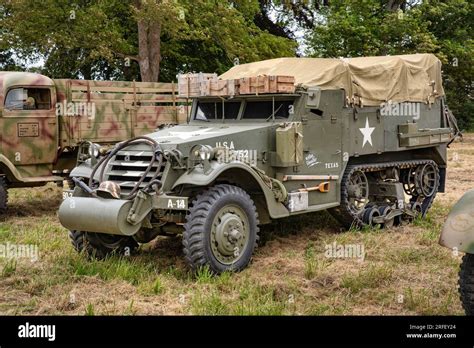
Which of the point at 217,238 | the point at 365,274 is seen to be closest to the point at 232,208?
the point at 217,238

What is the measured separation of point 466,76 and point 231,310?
2186cm

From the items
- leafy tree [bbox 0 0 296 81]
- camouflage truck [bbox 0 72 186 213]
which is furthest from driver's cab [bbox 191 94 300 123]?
leafy tree [bbox 0 0 296 81]

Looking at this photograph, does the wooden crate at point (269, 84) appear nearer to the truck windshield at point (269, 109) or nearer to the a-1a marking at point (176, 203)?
the truck windshield at point (269, 109)

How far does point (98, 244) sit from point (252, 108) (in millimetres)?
2340

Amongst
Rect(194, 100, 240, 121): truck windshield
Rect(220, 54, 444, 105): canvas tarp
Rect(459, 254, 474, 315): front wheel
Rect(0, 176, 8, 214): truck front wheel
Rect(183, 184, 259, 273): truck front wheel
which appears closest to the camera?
Rect(459, 254, 474, 315): front wheel

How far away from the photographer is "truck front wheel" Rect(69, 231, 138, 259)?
704 centimetres

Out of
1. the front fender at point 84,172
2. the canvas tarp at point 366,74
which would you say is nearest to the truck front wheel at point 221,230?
the front fender at point 84,172

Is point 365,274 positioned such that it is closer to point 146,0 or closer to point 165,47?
point 146,0

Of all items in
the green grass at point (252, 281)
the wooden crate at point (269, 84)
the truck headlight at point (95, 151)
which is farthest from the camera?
the wooden crate at point (269, 84)

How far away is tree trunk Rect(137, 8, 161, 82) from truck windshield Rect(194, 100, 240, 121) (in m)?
9.60

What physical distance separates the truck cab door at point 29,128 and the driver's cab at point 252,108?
130 inches

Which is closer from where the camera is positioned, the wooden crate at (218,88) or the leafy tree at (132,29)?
the wooden crate at (218,88)

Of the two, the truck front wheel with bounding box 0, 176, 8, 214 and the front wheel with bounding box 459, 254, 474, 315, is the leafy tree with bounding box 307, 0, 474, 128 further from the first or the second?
the front wheel with bounding box 459, 254, 474, 315

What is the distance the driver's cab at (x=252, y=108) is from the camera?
25.6ft
